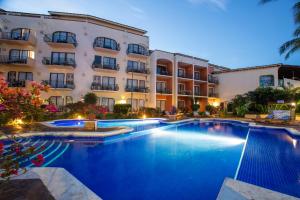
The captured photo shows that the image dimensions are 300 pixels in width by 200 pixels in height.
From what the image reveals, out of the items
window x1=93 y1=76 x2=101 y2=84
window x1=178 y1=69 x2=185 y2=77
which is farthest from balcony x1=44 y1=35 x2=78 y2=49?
window x1=178 y1=69 x2=185 y2=77

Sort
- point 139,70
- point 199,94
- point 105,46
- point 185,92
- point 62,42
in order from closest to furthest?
point 62,42 < point 105,46 < point 139,70 < point 185,92 < point 199,94

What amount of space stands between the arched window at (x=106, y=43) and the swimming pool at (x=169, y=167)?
17.0 metres

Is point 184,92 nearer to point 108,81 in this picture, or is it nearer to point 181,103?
point 181,103

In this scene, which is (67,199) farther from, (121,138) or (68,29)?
(68,29)

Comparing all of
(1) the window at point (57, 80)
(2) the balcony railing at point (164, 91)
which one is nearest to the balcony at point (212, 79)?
(2) the balcony railing at point (164, 91)

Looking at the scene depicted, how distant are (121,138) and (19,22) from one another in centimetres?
2119

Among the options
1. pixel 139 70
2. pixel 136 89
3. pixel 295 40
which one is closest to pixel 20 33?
A: pixel 139 70

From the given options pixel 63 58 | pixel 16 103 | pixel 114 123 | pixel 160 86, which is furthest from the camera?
pixel 160 86

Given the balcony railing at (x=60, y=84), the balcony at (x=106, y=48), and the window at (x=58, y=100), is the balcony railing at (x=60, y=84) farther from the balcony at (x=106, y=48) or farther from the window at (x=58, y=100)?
the balcony at (x=106, y=48)

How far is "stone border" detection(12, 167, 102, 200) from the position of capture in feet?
10.4

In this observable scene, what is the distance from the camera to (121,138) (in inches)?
398

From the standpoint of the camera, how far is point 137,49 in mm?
25156

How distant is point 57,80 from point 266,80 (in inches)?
1174

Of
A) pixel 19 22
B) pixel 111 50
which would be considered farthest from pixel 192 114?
pixel 19 22
